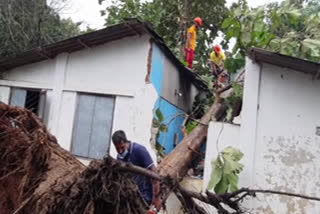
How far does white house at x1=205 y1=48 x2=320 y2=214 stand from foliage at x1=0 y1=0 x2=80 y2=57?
27.7ft

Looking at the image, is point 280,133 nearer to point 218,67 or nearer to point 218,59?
point 218,67

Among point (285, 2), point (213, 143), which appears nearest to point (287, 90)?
point (213, 143)

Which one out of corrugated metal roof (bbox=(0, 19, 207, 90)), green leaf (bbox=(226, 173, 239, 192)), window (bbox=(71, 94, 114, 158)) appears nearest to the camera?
green leaf (bbox=(226, 173, 239, 192))

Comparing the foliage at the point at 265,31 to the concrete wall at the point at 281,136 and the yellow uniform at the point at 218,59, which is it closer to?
the concrete wall at the point at 281,136

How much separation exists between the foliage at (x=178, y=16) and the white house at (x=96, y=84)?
11.5 feet

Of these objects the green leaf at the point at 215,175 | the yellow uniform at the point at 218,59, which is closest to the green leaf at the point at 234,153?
the green leaf at the point at 215,175

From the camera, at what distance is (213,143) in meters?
6.29

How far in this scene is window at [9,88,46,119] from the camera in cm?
892

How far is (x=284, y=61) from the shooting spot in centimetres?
550

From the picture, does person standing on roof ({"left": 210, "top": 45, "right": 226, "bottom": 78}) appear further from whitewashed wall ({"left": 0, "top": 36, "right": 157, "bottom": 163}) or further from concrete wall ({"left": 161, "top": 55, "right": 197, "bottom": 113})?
whitewashed wall ({"left": 0, "top": 36, "right": 157, "bottom": 163})

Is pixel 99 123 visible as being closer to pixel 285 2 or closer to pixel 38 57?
pixel 38 57

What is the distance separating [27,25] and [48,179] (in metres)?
10.1

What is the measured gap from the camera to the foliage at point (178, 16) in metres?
12.1

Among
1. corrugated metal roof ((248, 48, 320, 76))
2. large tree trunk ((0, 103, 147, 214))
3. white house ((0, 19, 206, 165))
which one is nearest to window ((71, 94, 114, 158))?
white house ((0, 19, 206, 165))
